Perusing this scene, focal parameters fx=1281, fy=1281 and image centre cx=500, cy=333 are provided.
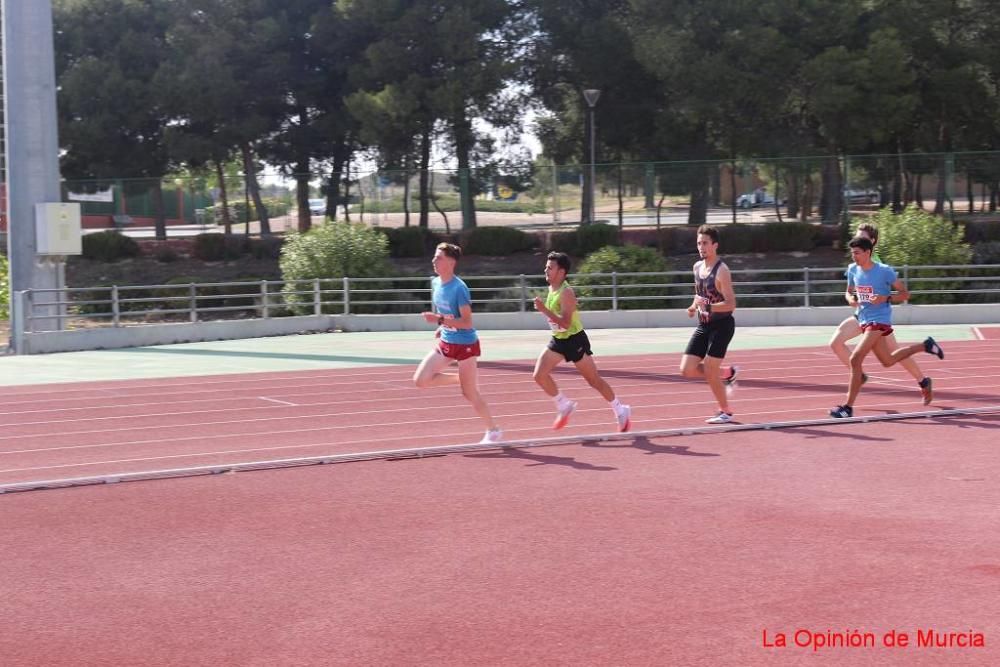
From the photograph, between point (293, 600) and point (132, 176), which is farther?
point (132, 176)

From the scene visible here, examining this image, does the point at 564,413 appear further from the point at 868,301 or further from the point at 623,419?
the point at 868,301

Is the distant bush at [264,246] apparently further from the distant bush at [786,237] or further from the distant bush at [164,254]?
the distant bush at [786,237]

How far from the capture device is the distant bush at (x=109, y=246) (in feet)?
140

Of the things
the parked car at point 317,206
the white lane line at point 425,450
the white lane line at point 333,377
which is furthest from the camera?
the parked car at point 317,206

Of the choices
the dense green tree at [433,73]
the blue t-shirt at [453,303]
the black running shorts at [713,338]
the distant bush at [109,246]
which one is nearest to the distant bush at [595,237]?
the dense green tree at [433,73]

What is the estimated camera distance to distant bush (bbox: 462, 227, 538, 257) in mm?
40312

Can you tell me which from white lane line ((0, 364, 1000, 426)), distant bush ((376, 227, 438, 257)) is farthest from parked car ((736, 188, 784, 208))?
white lane line ((0, 364, 1000, 426))

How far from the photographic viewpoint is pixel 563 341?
37.7 ft

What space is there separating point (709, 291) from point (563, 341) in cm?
141

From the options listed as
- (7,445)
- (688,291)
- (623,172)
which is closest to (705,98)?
(623,172)

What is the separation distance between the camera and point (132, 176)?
45.7m

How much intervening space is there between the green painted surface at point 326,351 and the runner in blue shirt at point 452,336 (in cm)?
819

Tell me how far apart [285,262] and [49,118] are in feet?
26.2

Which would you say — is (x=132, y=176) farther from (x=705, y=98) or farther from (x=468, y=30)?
(x=705, y=98)
